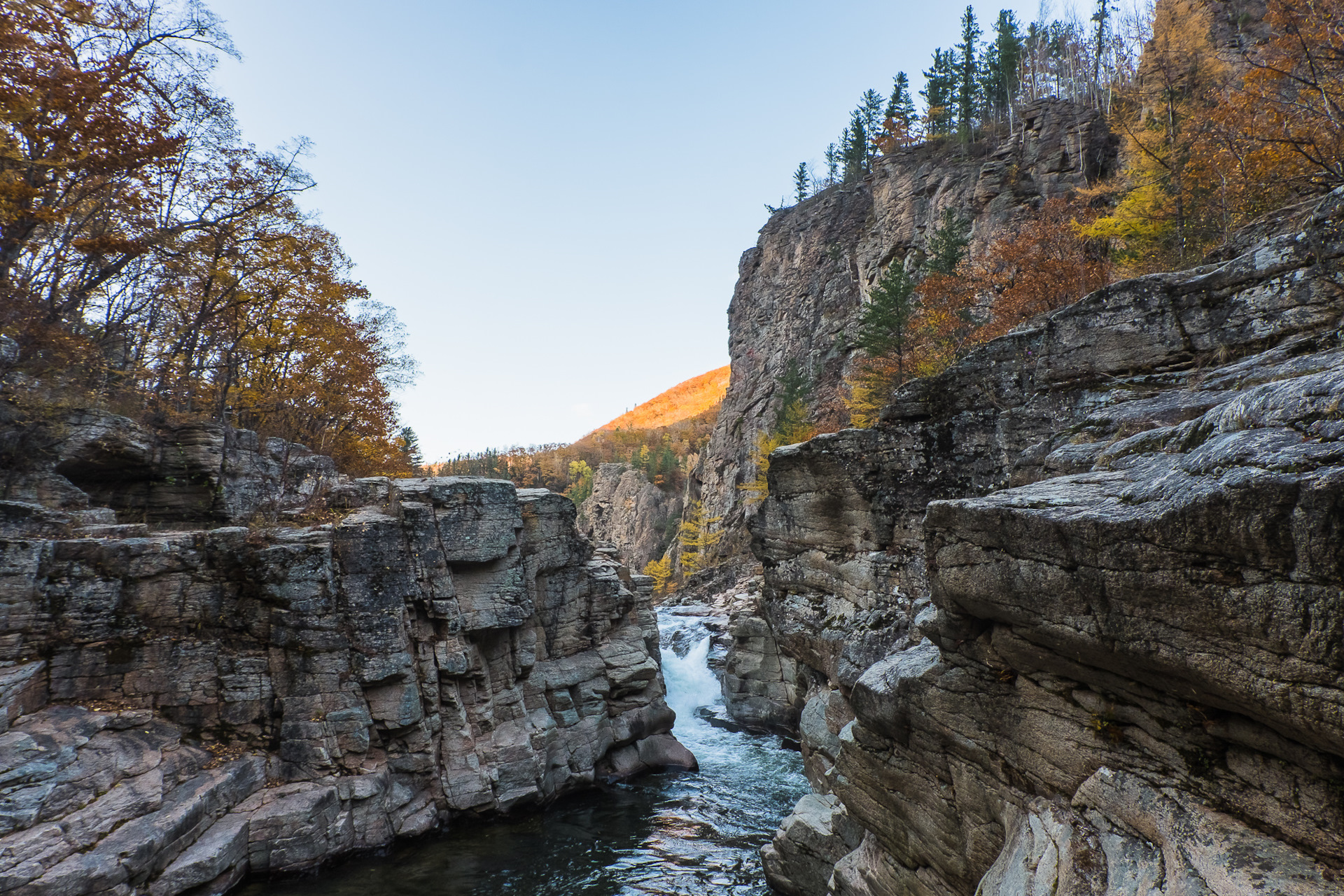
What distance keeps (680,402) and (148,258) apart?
140697 millimetres

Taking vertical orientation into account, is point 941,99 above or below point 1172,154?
above

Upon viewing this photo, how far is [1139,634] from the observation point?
552 centimetres

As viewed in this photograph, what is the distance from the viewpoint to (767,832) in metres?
16.8

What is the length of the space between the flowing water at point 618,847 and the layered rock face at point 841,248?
25.5 m

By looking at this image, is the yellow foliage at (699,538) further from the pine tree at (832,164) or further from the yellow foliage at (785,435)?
the pine tree at (832,164)

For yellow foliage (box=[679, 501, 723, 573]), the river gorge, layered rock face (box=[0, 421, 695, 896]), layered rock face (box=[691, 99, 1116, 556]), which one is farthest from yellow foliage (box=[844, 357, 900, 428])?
yellow foliage (box=[679, 501, 723, 573])

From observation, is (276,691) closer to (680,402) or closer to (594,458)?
(594,458)

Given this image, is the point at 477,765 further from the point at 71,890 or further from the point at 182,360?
the point at 182,360

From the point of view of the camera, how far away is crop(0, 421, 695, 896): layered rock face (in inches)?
477

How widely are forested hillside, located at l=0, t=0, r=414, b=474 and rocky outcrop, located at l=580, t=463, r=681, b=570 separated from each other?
49608 mm

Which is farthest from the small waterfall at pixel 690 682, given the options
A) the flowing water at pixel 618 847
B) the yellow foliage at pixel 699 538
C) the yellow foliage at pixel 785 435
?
the yellow foliage at pixel 699 538

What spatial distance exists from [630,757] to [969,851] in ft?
50.4

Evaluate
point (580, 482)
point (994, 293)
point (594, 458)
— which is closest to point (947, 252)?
point (994, 293)

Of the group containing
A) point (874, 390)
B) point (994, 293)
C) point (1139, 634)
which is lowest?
point (1139, 634)
